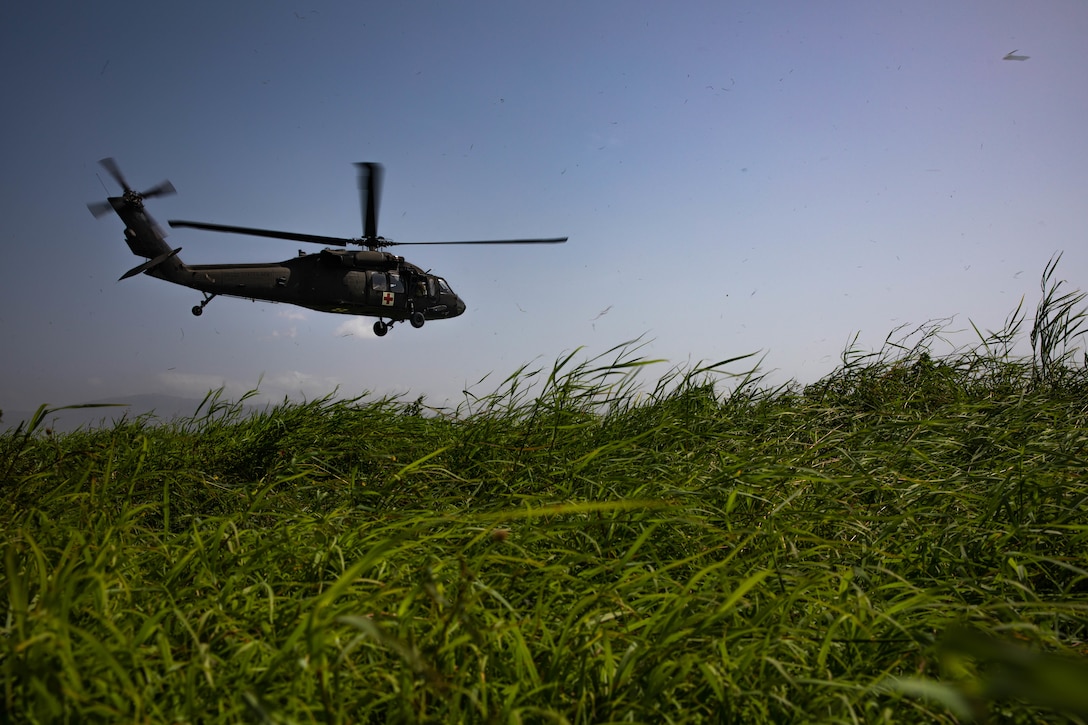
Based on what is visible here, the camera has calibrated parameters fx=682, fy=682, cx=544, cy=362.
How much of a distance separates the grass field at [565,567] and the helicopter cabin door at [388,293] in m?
10.7

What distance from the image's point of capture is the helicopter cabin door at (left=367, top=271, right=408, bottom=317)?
15711mm

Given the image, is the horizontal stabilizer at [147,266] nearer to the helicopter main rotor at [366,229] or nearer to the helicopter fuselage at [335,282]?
the helicopter fuselage at [335,282]

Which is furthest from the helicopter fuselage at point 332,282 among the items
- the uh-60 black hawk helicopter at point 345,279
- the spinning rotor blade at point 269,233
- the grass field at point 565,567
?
the grass field at point 565,567

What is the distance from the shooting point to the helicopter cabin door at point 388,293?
15.7 m

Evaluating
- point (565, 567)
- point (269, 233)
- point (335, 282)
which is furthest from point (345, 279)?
point (565, 567)

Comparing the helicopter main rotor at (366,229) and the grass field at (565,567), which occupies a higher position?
the helicopter main rotor at (366,229)

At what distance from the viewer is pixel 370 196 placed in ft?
50.6

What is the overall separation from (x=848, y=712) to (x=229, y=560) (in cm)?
197

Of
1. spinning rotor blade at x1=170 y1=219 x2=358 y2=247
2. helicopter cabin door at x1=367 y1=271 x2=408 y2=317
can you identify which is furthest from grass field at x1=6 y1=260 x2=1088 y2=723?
helicopter cabin door at x1=367 y1=271 x2=408 y2=317

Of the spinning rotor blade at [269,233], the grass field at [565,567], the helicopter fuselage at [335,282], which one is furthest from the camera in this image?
the helicopter fuselage at [335,282]

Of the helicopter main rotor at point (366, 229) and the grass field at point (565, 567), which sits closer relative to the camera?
the grass field at point (565, 567)

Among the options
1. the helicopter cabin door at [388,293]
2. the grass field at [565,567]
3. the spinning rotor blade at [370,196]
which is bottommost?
the grass field at [565,567]

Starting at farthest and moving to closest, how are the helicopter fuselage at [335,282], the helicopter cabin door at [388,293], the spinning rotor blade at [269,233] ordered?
the helicopter cabin door at [388,293]
the helicopter fuselage at [335,282]
the spinning rotor blade at [269,233]

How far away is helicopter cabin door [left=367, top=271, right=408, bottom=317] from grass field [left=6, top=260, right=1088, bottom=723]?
10703 millimetres
